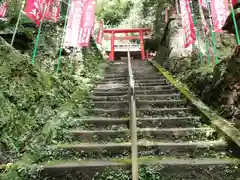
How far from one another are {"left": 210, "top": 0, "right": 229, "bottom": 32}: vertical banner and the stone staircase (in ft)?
9.51

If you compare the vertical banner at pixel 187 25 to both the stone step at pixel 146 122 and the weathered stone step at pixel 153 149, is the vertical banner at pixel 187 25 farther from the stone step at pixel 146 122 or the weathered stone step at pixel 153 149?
the weathered stone step at pixel 153 149

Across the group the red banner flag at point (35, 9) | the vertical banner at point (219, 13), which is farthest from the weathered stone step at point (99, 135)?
the vertical banner at point (219, 13)

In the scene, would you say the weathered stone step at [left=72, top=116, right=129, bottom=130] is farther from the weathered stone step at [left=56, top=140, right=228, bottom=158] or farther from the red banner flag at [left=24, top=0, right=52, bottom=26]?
the red banner flag at [left=24, top=0, right=52, bottom=26]

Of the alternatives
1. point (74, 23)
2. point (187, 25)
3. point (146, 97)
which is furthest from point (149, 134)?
point (187, 25)

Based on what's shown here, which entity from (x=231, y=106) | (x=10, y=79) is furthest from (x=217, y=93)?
(x=10, y=79)

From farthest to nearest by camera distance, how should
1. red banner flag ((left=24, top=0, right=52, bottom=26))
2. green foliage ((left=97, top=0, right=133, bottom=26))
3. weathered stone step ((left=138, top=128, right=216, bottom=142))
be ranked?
green foliage ((left=97, top=0, right=133, bottom=26))
red banner flag ((left=24, top=0, right=52, bottom=26))
weathered stone step ((left=138, top=128, right=216, bottom=142))

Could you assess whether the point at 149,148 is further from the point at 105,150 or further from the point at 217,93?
the point at 217,93

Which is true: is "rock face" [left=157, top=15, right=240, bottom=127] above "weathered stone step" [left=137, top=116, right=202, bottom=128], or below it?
above

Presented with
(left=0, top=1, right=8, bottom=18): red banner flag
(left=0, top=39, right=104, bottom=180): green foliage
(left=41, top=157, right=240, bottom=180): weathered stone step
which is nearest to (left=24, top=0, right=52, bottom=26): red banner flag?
(left=0, top=39, right=104, bottom=180): green foliage

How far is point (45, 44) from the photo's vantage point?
7145 millimetres

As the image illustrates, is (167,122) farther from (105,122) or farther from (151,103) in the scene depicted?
(105,122)

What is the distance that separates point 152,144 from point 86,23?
525cm

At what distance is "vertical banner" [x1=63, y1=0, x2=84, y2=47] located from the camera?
22.0ft

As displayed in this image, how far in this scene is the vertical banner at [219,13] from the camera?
21.7ft
